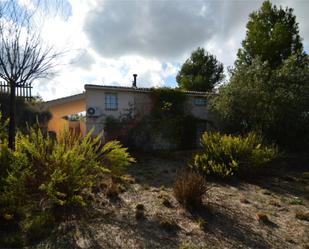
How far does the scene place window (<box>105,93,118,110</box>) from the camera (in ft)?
46.8

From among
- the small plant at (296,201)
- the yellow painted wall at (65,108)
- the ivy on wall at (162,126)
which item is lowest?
the small plant at (296,201)

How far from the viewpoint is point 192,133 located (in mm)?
15227

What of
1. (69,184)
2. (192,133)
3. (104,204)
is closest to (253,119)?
(192,133)

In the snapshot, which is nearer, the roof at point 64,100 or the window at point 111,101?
the window at point 111,101

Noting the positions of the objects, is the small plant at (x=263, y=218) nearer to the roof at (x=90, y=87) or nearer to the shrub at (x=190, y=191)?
the shrub at (x=190, y=191)

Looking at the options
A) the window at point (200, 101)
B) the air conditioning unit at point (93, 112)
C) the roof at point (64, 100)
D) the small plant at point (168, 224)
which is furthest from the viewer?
the window at point (200, 101)

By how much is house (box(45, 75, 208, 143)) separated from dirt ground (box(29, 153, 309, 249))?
6903mm

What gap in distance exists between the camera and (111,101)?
14359mm

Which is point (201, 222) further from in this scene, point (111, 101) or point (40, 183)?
point (111, 101)

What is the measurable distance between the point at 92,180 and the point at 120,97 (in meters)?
9.59

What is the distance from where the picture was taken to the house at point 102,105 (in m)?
13.8

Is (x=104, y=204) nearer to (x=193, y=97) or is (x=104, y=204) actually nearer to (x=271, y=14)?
(x=193, y=97)

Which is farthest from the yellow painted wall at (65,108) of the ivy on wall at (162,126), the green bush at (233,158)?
the green bush at (233,158)

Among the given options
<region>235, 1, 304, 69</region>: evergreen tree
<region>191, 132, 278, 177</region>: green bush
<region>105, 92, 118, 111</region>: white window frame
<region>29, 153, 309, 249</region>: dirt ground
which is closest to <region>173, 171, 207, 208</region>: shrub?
<region>29, 153, 309, 249</region>: dirt ground
